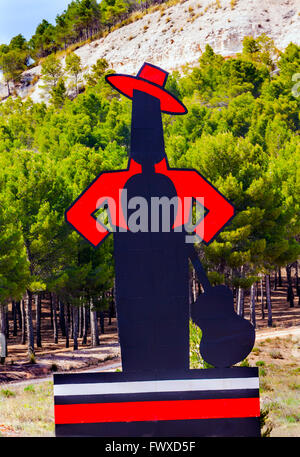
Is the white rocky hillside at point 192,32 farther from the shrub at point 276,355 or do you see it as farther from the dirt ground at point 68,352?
the shrub at point 276,355

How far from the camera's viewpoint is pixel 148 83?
27.0 ft

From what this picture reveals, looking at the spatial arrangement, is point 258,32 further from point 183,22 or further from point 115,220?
point 115,220

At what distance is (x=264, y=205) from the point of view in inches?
935

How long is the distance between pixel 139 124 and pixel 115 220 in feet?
4.81

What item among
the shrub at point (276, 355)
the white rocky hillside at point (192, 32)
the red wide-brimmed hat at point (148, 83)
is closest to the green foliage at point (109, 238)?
the shrub at point (276, 355)

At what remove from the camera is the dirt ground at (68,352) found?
2389 cm

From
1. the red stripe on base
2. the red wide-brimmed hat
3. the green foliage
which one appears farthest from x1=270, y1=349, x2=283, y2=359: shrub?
the red wide-brimmed hat

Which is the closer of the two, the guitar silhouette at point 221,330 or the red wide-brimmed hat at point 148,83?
the guitar silhouette at point 221,330

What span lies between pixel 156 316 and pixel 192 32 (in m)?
81.8

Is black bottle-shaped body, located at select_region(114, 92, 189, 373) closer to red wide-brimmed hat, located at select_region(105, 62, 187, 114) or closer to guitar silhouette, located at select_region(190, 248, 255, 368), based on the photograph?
guitar silhouette, located at select_region(190, 248, 255, 368)

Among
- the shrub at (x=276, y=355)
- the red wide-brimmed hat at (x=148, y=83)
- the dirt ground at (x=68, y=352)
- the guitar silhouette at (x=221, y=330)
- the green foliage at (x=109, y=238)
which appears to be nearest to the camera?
the guitar silhouette at (x=221, y=330)

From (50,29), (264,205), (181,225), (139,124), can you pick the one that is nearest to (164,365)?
(181,225)

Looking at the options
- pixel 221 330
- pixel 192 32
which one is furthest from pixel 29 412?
pixel 192 32

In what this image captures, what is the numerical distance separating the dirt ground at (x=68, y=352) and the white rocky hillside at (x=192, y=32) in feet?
159
